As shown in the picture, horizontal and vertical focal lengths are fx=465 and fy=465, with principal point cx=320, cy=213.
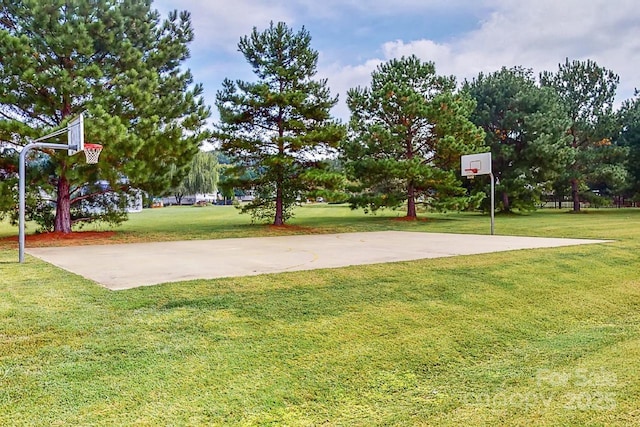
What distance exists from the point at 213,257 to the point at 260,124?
29.6 feet

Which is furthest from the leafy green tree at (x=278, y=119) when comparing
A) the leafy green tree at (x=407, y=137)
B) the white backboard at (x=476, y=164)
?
the white backboard at (x=476, y=164)

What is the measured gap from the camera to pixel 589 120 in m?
27.8

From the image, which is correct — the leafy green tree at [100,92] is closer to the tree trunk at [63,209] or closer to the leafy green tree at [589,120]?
the tree trunk at [63,209]

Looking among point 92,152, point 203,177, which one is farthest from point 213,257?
point 203,177

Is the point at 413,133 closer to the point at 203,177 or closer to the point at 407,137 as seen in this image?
the point at 407,137

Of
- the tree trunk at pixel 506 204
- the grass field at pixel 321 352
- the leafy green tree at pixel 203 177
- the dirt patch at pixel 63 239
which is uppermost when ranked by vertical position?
the leafy green tree at pixel 203 177

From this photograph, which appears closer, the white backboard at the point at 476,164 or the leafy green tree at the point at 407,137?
the white backboard at the point at 476,164

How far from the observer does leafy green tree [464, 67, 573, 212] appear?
2392 cm

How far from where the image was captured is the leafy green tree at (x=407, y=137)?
19.1 meters

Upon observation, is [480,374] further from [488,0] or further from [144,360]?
[488,0]

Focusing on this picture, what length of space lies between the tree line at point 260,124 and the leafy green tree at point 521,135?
0.07 metres

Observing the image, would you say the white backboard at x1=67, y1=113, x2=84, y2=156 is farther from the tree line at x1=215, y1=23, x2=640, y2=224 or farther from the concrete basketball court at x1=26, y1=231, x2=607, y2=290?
the tree line at x1=215, y1=23, x2=640, y2=224

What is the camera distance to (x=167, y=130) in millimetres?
12648

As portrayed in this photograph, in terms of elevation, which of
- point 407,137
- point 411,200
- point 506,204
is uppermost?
point 407,137
